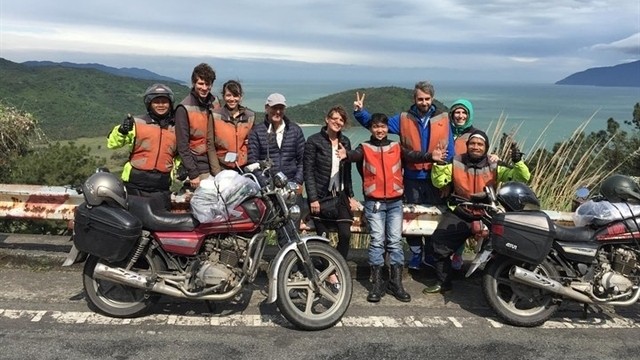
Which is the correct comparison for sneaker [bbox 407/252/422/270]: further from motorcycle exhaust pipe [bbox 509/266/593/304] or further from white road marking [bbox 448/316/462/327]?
motorcycle exhaust pipe [bbox 509/266/593/304]

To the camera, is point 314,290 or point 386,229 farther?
point 386,229

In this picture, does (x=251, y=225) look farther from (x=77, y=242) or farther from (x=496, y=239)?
(x=496, y=239)

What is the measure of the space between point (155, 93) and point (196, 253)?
4.62 ft

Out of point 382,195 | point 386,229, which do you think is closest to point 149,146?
point 382,195

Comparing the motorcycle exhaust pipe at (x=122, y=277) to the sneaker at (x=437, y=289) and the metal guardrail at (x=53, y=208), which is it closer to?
the metal guardrail at (x=53, y=208)

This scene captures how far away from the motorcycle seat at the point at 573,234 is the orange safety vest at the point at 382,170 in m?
1.32

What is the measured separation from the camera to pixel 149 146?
443 centimetres

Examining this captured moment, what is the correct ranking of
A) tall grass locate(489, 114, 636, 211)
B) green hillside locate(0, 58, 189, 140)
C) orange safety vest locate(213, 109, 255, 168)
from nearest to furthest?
1. orange safety vest locate(213, 109, 255, 168)
2. tall grass locate(489, 114, 636, 211)
3. green hillside locate(0, 58, 189, 140)

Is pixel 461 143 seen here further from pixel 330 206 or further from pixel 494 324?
pixel 494 324

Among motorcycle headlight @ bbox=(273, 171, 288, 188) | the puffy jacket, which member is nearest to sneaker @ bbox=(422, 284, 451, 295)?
the puffy jacket

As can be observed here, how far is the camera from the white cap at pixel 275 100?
4.60 meters

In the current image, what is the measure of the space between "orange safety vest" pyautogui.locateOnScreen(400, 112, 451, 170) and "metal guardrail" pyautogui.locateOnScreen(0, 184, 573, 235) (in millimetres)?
443

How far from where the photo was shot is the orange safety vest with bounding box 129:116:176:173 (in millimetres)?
4414

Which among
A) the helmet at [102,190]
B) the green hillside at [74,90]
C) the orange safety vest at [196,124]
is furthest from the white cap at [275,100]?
the green hillside at [74,90]
